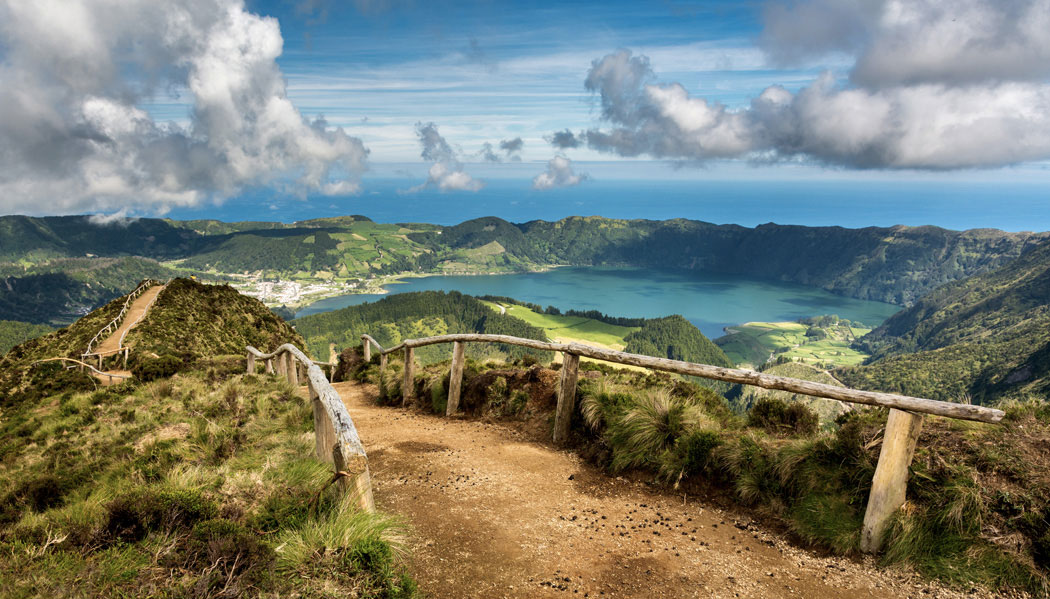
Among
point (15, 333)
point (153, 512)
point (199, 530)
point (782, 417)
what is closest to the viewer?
point (199, 530)

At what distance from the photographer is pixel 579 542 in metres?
5.04

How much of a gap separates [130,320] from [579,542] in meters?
42.3

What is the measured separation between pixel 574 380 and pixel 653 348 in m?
192

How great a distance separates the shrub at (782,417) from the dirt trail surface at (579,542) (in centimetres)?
170

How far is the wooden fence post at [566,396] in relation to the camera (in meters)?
7.61

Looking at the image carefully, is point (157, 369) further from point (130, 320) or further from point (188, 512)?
point (130, 320)

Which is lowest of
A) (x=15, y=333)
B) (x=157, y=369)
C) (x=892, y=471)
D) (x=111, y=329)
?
(x=15, y=333)

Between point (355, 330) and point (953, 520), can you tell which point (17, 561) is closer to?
point (953, 520)

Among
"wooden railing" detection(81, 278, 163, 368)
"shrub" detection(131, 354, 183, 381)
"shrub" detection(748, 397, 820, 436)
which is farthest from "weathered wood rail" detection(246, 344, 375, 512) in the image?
"wooden railing" detection(81, 278, 163, 368)

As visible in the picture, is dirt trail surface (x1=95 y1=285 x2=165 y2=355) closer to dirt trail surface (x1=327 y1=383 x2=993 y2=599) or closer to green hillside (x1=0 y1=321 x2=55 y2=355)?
dirt trail surface (x1=327 y1=383 x2=993 y2=599)

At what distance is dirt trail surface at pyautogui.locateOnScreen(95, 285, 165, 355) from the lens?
27641 millimetres

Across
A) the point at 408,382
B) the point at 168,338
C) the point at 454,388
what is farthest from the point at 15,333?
the point at 454,388

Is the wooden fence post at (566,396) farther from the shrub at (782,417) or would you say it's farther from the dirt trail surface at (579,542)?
the shrub at (782,417)

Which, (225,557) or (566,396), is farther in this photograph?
(566,396)
